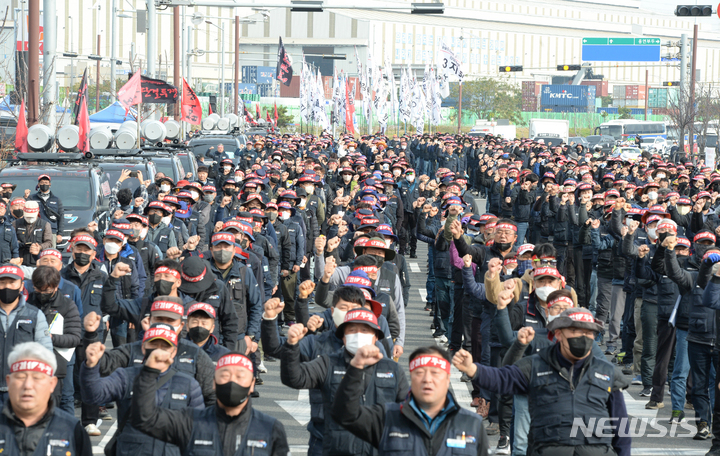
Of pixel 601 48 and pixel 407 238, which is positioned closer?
pixel 407 238

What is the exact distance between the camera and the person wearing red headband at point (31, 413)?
538 cm

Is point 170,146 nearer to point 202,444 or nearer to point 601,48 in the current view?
point 202,444

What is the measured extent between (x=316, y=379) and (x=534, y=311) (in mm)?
2490

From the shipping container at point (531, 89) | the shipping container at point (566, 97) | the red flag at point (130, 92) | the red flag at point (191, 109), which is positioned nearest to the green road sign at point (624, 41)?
the red flag at point (191, 109)

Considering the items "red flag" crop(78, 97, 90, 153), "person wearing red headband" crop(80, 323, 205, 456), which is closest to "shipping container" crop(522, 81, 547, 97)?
"red flag" crop(78, 97, 90, 153)

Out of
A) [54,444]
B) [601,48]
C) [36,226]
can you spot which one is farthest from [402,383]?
[601,48]

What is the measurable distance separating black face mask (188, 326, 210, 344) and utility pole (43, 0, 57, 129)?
50.4 ft

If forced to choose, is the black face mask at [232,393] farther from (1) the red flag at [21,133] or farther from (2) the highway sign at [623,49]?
(2) the highway sign at [623,49]

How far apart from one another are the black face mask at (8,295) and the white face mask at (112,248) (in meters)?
2.93

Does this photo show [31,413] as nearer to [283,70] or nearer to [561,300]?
[561,300]

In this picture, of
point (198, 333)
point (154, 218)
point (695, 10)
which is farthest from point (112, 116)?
point (198, 333)

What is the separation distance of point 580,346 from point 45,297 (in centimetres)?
438

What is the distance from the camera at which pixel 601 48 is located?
67500 mm

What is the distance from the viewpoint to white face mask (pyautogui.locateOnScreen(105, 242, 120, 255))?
10.8m
